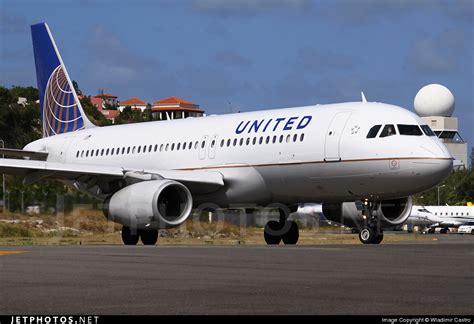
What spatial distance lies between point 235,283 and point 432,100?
417 feet

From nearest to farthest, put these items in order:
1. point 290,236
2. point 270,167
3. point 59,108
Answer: point 270,167
point 290,236
point 59,108

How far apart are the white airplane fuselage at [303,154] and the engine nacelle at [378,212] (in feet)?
5.34

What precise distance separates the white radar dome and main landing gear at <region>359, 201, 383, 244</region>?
109612 millimetres

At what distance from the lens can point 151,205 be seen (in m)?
29.3

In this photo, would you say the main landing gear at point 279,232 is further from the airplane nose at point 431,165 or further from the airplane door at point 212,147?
the airplane nose at point 431,165

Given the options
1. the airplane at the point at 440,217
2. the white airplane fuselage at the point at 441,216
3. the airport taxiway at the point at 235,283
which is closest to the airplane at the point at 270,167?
the airport taxiway at the point at 235,283

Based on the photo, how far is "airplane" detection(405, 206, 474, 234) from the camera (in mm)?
98562

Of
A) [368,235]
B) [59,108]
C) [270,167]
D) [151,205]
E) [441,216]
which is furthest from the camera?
[441,216]

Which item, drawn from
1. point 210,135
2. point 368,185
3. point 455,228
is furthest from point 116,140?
point 455,228

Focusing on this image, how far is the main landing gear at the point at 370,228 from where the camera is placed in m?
29.5

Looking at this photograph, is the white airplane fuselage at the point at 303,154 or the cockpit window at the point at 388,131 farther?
the cockpit window at the point at 388,131

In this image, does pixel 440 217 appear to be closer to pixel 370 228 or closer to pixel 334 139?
pixel 370 228

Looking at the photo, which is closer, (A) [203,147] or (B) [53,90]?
(A) [203,147]

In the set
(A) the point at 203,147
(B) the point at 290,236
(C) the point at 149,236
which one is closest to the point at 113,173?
(C) the point at 149,236
